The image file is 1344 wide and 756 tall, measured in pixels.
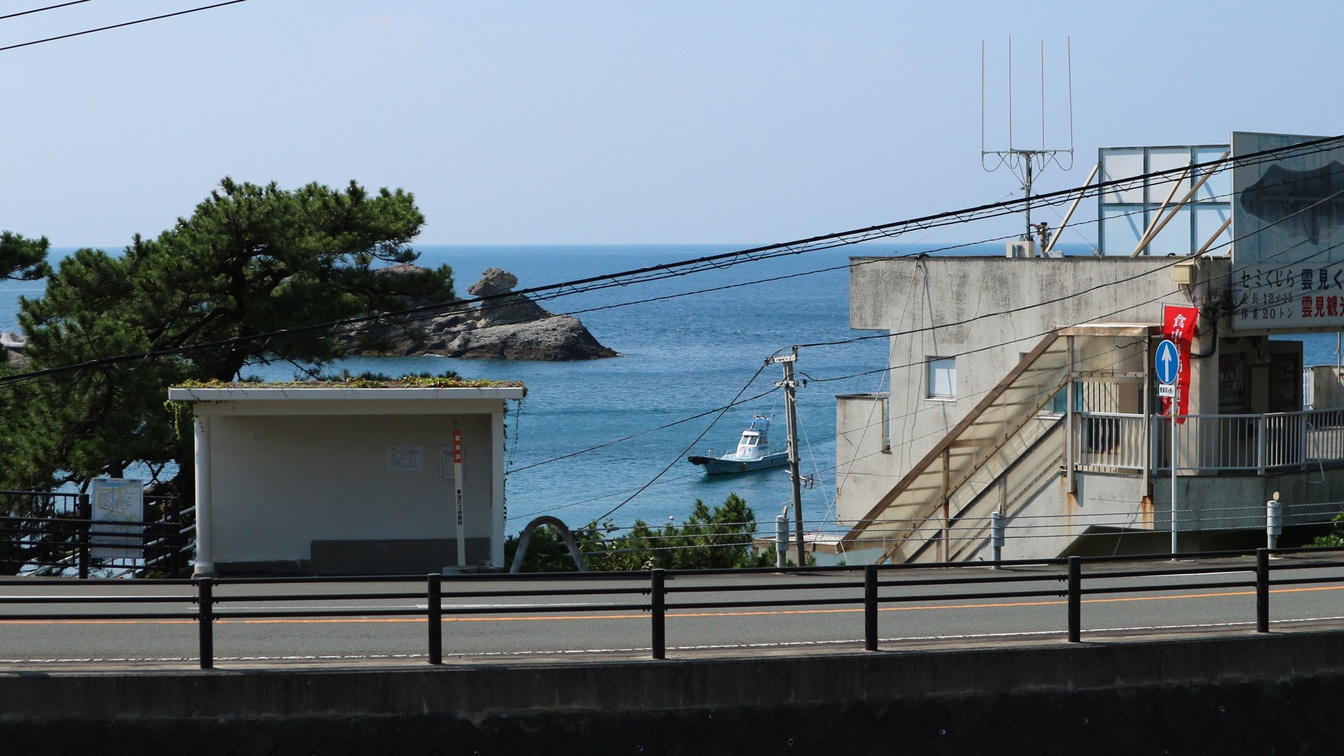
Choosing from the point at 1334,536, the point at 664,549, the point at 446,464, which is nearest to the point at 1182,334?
the point at 1334,536

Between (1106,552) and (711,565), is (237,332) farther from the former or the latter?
(1106,552)

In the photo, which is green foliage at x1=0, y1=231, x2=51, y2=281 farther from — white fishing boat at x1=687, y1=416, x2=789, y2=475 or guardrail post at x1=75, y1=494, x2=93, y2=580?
white fishing boat at x1=687, y1=416, x2=789, y2=475

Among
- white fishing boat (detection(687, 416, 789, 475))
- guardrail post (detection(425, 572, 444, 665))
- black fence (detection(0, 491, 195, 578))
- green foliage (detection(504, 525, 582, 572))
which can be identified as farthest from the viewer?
white fishing boat (detection(687, 416, 789, 475))

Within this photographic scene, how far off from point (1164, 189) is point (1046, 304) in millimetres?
3676

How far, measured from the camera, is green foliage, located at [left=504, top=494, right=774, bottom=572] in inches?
859

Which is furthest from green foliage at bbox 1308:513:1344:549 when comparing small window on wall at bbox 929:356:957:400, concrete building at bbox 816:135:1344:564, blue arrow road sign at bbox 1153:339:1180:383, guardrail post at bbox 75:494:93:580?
guardrail post at bbox 75:494:93:580

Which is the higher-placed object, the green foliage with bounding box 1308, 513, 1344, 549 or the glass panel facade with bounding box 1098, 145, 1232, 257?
the glass panel facade with bounding box 1098, 145, 1232, 257

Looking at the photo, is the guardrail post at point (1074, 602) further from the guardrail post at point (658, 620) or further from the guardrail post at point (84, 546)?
the guardrail post at point (84, 546)

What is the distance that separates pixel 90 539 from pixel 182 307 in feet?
23.3

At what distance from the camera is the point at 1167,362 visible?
18250 millimetres

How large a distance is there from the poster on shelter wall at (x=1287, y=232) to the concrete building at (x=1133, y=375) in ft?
0.10

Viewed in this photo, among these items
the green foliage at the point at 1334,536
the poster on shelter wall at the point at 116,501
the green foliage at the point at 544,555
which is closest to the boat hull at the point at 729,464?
the green foliage at the point at 544,555

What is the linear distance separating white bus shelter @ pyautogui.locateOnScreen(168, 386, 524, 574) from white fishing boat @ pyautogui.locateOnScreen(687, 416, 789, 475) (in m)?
54.7

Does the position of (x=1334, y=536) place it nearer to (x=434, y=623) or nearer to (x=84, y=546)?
(x=434, y=623)
